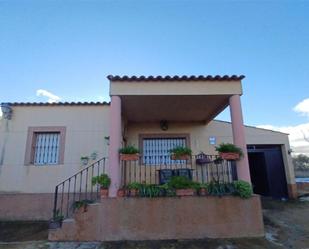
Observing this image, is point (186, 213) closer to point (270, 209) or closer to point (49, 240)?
point (49, 240)

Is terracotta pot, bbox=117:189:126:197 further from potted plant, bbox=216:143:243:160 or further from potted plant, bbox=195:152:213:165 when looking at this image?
potted plant, bbox=195:152:213:165

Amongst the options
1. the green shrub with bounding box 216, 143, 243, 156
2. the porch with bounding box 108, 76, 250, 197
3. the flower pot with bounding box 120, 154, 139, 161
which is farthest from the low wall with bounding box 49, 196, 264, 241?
the green shrub with bounding box 216, 143, 243, 156

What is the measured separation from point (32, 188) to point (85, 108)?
130 inches

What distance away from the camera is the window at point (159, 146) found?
7.66 m

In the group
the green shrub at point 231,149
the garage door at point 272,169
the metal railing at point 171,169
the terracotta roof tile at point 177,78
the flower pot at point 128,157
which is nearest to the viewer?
the flower pot at point 128,157

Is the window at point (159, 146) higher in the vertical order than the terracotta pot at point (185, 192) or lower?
higher

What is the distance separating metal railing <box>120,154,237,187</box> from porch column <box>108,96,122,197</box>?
2328 mm

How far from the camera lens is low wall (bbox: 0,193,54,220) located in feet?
20.9

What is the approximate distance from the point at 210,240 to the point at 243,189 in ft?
4.41

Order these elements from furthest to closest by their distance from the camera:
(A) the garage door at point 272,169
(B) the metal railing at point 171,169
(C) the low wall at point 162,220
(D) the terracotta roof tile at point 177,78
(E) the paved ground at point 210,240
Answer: (A) the garage door at point 272,169 → (B) the metal railing at point 171,169 → (D) the terracotta roof tile at point 177,78 → (C) the low wall at point 162,220 → (E) the paved ground at point 210,240

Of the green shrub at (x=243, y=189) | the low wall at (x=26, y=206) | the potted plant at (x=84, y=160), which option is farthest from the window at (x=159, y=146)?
the low wall at (x=26, y=206)

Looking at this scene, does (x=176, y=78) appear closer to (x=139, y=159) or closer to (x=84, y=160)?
(x=139, y=159)

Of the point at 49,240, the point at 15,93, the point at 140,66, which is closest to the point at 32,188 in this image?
the point at 49,240

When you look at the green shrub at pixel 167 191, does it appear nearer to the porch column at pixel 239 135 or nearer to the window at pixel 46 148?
the porch column at pixel 239 135
